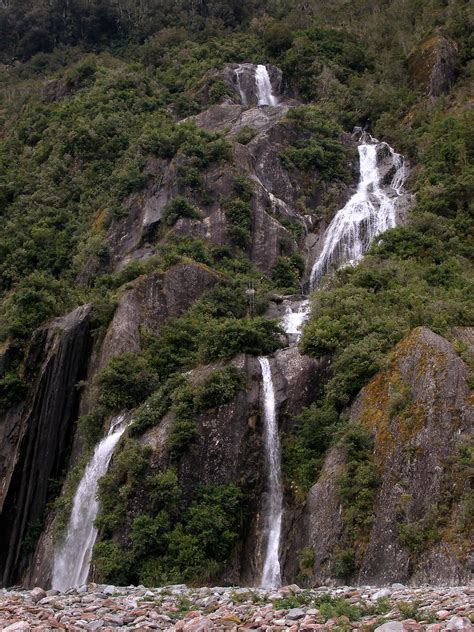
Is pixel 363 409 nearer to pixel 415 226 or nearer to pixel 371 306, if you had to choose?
pixel 371 306

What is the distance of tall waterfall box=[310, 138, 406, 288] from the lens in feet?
126

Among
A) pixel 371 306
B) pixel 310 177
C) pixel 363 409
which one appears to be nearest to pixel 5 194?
pixel 310 177

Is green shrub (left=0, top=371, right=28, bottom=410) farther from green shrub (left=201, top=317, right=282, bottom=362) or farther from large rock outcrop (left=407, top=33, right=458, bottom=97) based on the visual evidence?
large rock outcrop (left=407, top=33, right=458, bottom=97)

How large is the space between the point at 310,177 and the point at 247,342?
72.3 feet

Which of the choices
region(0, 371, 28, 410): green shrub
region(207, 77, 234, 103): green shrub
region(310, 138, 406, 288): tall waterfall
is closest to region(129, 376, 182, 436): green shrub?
region(0, 371, 28, 410): green shrub

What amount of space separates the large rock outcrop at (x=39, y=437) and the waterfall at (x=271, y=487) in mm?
9721

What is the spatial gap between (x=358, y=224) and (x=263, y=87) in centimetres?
2393

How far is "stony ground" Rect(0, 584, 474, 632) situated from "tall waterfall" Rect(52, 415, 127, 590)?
8687 mm

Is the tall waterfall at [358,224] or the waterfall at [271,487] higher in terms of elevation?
the tall waterfall at [358,224]

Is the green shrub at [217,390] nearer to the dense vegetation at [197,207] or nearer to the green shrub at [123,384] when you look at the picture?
the dense vegetation at [197,207]

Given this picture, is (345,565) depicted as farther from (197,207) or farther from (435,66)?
(435,66)

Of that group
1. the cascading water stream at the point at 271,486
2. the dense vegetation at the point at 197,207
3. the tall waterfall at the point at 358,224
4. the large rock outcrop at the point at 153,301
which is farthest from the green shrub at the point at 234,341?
the tall waterfall at the point at 358,224

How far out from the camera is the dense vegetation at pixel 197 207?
74.6 feet

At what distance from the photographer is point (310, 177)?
45.8 metres
